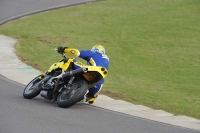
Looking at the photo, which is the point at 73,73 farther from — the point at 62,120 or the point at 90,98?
the point at 62,120

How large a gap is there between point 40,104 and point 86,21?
12813 mm

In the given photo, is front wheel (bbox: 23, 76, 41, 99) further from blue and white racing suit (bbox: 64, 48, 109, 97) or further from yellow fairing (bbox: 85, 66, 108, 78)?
yellow fairing (bbox: 85, 66, 108, 78)

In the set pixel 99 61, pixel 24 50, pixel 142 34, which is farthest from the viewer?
pixel 142 34

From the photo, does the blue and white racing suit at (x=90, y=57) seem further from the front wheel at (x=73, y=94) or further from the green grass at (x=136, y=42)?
the green grass at (x=136, y=42)

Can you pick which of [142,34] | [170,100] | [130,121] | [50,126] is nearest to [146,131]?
[130,121]

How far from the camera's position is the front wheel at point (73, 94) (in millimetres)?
10969

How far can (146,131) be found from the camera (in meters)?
10.0

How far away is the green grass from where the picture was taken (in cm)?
1470

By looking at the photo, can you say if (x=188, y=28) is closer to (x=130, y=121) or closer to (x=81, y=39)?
(x=81, y=39)

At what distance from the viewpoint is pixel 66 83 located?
451 inches

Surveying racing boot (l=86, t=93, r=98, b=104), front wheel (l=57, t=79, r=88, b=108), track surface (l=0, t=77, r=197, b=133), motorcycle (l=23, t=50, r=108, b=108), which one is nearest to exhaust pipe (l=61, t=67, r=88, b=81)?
motorcycle (l=23, t=50, r=108, b=108)

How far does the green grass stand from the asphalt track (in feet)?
6.94

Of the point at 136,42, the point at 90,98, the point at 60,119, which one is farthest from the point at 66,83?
the point at 136,42

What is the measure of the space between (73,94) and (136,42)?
10.5m
